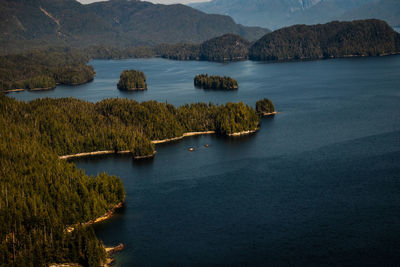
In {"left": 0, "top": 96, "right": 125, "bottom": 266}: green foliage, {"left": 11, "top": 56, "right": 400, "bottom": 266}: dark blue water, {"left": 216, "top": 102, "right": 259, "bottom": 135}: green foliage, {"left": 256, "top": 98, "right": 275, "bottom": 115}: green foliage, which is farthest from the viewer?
{"left": 256, "top": 98, "right": 275, "bottom": 115}: green foliage

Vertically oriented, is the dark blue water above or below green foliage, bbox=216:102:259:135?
below

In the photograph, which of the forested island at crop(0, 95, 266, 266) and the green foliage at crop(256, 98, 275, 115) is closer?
the forested island at crop(0, 95, 266, 266)

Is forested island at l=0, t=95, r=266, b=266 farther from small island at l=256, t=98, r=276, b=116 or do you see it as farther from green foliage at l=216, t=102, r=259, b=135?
small island at l=256, t=98, r=276, b=116

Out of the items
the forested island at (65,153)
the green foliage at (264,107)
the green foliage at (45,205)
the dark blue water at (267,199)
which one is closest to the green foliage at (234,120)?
the forested island at (65,153)

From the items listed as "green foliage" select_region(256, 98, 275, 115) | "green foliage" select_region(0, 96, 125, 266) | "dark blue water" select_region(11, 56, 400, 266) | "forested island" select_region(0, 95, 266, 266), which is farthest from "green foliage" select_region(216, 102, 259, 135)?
"green foliage" select_region(0, 96, 125, 266)

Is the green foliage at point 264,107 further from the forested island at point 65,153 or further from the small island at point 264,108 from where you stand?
the forested island at point 65,153

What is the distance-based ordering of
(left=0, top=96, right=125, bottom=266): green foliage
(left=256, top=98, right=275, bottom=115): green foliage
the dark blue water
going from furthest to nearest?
(left=256, top=98, right=275, bottom=115): green foliage < the dark blue water < (left=0, top=96, right=125, bottom=266): green foliage

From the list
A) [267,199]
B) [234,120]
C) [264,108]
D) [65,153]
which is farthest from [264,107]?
[267,199]
